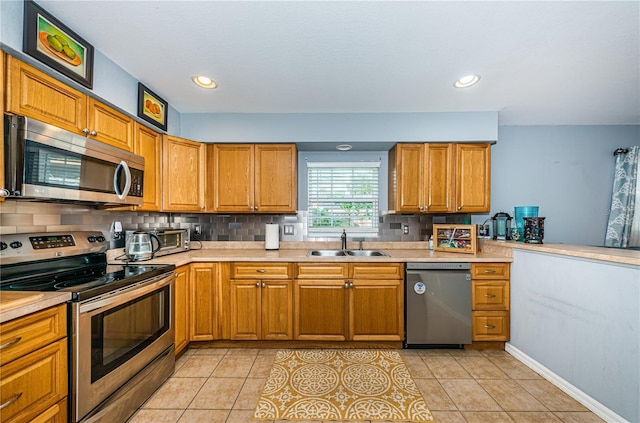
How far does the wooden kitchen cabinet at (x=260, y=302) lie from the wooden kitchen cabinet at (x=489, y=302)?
175 centimetres

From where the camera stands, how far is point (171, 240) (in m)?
2.71

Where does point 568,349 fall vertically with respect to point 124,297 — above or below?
below

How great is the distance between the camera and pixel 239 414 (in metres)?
1.73

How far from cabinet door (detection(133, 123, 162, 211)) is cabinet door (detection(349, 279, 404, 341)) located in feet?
6.63

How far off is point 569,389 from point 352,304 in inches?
65.2

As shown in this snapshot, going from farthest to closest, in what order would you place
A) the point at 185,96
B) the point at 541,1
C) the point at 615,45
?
the point at 185,96 < the point at 615,45 < the point at 541,1

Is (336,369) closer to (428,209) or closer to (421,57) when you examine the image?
(428,209)

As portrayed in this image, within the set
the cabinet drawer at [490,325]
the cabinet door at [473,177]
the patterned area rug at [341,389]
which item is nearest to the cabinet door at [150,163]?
the patterned area rug at [341,389]

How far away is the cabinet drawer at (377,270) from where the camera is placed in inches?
101

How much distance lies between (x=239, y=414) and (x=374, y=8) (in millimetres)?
2541

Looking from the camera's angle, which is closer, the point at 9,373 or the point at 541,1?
the point at 9,373

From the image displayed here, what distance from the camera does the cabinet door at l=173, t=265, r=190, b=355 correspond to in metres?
2.31

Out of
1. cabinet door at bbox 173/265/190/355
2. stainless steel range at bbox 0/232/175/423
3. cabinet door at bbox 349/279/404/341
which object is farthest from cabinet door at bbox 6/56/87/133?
cabinet door at bbox 349/279/404/341

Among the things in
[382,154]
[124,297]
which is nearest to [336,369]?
[124,297]
